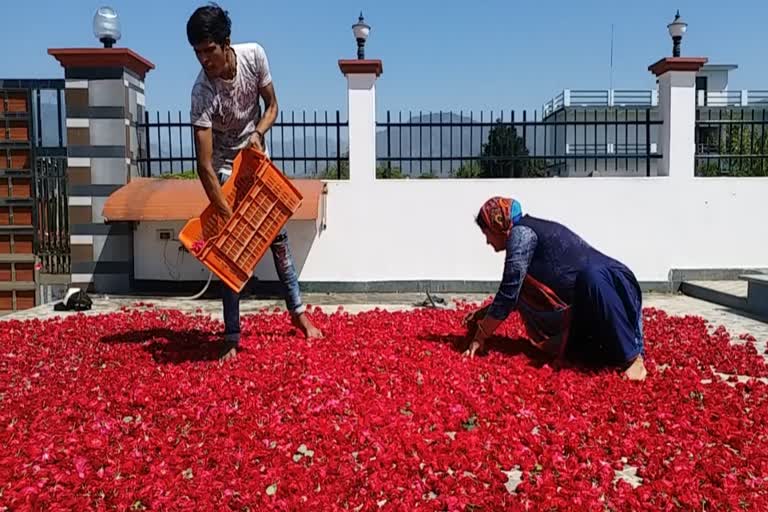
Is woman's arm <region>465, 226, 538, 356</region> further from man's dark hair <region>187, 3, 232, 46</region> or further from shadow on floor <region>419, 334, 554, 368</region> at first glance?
man's dark hair <region>187, 3, 232, 46</region>

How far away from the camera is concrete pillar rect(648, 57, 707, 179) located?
8.81 m

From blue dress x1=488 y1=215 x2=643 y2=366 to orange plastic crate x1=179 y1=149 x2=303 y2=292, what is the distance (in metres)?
1.53

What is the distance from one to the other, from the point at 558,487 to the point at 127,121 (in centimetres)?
754

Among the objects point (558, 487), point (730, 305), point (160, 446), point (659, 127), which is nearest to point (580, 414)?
point (558, 487)

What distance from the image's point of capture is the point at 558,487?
8.57 feet

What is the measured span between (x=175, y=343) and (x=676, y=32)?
25.4ft

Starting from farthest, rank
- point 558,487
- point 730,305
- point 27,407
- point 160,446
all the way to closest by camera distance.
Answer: point 730,305, point 27,407, point 160,446, point 558,487

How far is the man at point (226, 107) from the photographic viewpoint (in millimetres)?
4066

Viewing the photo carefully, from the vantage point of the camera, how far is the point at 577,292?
412cm

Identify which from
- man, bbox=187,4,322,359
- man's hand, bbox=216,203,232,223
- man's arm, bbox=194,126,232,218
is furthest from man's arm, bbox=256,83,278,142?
man's hand, bbox=216,203,232,223

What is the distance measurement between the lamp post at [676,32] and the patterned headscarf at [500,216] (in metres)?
6.16

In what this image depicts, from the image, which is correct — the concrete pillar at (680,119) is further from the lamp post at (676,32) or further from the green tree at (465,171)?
the green tree at (465,171)

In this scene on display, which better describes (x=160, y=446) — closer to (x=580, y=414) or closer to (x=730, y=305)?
(x=580, y=414)

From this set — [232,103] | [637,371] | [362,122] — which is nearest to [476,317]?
[637,371]
